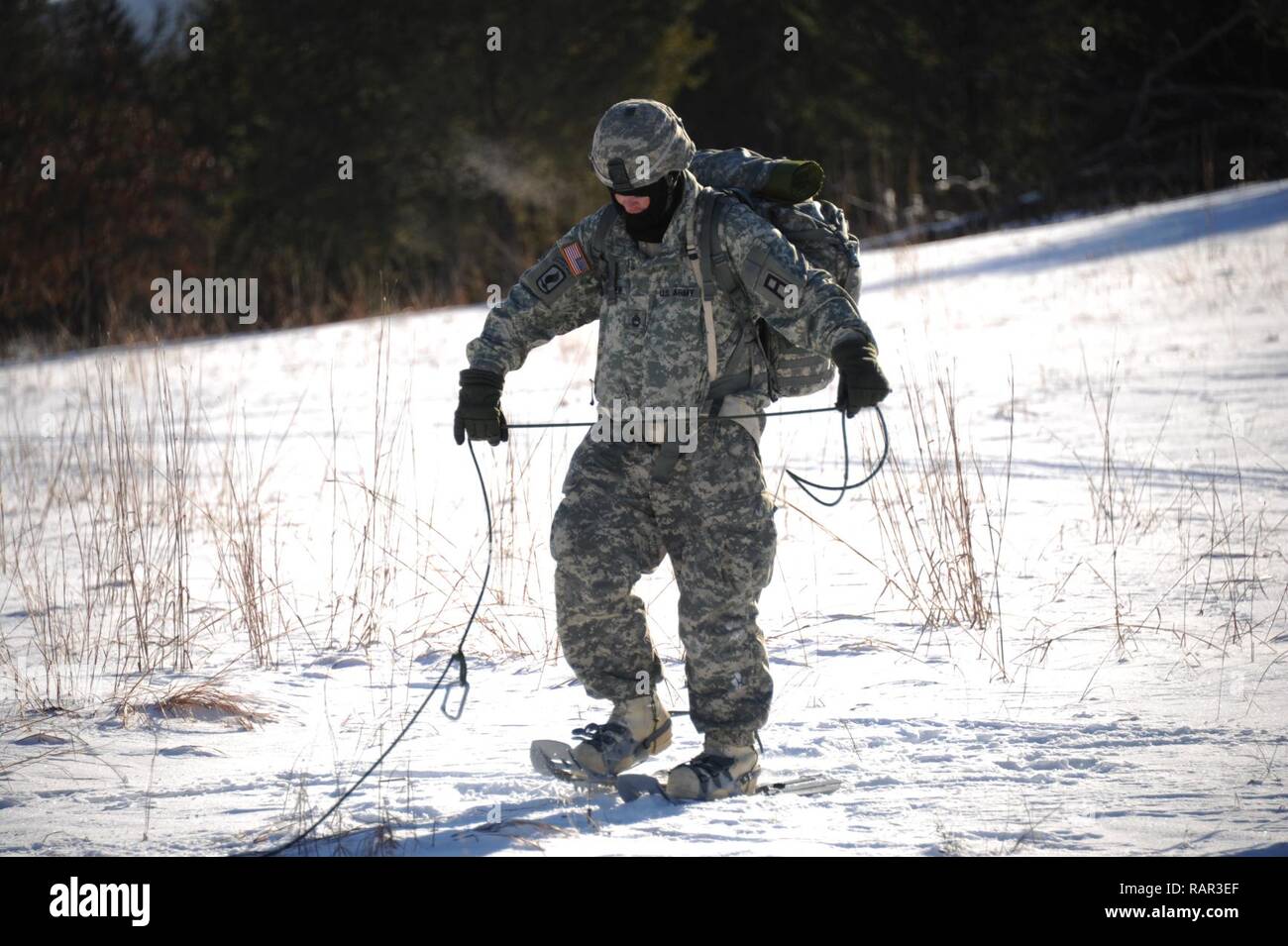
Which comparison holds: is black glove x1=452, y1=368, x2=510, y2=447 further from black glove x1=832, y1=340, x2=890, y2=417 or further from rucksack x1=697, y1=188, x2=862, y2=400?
black glove x1=832, y1=340, x2=890, y2=417

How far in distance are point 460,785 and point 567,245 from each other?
1.52 m

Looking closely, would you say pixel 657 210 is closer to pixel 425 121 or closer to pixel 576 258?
pixel 576 258

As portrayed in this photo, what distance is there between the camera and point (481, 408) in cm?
398

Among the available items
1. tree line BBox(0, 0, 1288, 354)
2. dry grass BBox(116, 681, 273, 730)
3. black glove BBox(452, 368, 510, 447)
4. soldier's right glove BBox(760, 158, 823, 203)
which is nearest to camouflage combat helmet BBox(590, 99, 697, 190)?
soldier's right glove BBox(760, 158, 823, 203)

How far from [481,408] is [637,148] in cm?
81

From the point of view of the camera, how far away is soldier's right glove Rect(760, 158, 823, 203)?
393cm

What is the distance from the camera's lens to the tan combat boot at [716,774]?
3848 mm

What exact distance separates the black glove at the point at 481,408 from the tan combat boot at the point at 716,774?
39.8 inches

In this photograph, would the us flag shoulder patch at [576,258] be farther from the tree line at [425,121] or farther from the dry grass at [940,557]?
the tree line at [425,121]

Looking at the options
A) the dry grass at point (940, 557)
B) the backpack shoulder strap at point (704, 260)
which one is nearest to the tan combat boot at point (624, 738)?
the backpack shoulder strap at point (704, 260)

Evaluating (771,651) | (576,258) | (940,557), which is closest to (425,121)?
(940,557)

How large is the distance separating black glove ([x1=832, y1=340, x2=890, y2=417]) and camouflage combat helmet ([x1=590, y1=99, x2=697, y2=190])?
683 mm

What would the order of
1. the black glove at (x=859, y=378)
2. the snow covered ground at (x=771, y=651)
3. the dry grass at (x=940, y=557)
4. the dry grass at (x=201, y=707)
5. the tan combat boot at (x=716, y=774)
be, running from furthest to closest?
the dry grass at (x=940, y=557) → the dry grass at (x=201, y=707) → the tan combat boot at (x=716, y=774) → the snow covered ground at (x=771, y=651) → the black glove at (x=859, y=378)
